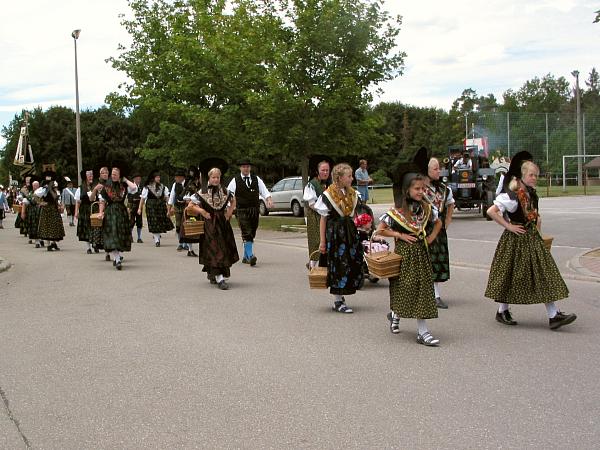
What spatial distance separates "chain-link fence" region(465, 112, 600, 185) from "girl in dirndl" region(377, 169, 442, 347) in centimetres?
4443

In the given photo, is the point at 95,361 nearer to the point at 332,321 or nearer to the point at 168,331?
the point at 168,331

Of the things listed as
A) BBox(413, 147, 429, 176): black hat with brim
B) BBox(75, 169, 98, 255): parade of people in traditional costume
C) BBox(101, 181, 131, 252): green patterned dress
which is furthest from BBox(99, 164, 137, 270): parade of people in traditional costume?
BBox(413, 147, 429, 176): black hat with brim

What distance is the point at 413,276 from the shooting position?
7062 mm

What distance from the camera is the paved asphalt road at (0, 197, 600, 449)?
15.3 ft

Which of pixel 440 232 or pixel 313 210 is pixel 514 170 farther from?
pixel 313 210

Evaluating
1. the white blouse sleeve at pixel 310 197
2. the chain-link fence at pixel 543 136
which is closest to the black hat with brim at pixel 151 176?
the white blouse sleeve at pixel 310 197

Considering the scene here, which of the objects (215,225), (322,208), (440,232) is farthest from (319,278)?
(215,225)

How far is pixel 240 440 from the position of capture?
455 centimetres

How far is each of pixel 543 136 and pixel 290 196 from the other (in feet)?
98.3

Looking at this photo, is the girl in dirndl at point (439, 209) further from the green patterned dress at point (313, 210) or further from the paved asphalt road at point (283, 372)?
the green patterned dress at point (313, 210)

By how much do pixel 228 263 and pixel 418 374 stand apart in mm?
5660

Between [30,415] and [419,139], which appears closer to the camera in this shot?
[30,415]

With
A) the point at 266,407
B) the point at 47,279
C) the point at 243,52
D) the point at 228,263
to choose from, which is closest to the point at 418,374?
the point at 266,407

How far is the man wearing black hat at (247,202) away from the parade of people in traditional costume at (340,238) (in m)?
5.53
